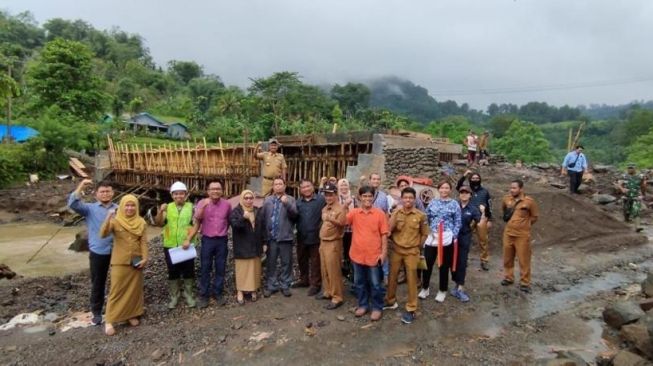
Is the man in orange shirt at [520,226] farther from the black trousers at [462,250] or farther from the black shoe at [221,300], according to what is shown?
the black shoe at [221,300]

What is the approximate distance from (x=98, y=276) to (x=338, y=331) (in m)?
3.13

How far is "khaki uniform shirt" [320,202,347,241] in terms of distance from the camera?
5.57 metres

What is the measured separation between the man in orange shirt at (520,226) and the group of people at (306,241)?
0.02 m

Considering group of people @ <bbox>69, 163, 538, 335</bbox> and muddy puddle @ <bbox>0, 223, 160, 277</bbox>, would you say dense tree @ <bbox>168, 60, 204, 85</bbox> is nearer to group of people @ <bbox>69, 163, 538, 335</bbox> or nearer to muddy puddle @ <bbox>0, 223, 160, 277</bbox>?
muddy puddle @ <bbox>0, 223, 160, 277</bbox>

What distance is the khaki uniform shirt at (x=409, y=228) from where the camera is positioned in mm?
5242

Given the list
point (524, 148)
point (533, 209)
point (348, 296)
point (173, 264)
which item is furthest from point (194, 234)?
point (524, 148)

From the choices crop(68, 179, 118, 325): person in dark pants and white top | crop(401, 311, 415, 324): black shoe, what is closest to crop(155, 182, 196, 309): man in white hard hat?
crop(68, 179, 118, 325): person in dark pants and white top

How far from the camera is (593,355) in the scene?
15.8 feet

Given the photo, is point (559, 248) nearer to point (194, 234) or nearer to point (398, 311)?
point (398, 311)

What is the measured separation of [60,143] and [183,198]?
75.3ft

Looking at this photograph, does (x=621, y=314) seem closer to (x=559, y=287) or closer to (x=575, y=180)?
(x=559, y=287)

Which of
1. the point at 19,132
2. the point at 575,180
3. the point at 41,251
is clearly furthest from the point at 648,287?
the point at 19,132

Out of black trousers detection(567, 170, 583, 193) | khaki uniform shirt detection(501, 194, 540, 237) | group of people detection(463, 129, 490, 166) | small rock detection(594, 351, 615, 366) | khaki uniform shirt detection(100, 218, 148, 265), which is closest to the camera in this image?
small rock detection(594, 351, 615, 366)

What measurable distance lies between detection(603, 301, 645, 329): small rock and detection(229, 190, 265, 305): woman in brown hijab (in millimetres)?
4833
